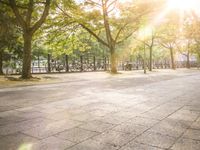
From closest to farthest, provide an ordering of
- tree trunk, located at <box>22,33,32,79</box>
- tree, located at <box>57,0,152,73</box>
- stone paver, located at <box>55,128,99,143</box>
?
stone paver, located at <box>55,128,99,143</box>
tree trunk, located at <box>22,33,32,79</box>
tree, located at <box>57,0,152,73</box>

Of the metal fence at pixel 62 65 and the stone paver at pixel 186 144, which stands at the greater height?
the metal fence at pixel 62 65

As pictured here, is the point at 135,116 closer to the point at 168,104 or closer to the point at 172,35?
the point at 168,104

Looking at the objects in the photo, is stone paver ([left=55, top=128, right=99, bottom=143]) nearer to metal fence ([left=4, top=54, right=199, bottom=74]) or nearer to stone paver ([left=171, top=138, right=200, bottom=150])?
stone paver ([left=171, top=138, right=200, bottom=150])

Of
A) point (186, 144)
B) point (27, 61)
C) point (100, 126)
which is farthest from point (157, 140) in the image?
point (27, 61)

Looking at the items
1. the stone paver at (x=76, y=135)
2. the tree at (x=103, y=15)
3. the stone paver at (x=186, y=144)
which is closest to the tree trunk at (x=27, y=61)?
the tree at (x=103, y=15)

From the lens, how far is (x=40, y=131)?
3.94 metres

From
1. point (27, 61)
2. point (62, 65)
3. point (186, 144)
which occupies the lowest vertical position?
point (186, 144)

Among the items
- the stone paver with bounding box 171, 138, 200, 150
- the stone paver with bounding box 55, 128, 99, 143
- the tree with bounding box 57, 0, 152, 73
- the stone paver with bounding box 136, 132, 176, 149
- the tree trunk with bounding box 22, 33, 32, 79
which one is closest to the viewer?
the stone paver with bounding box 171, 138, 200, 150

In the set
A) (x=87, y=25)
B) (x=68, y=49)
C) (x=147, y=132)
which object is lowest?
(x=147, y=132)

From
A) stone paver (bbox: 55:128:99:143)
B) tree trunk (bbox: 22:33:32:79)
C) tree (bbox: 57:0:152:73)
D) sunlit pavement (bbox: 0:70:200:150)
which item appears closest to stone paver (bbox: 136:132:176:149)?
sunlit pavement (bbox: 0:70:200:150)

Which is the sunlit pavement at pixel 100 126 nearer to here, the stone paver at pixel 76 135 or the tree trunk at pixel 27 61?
the stone paver at pixel 76 135

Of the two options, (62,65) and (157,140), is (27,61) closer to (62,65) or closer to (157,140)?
(62,65)

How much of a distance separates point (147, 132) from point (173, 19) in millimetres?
24356

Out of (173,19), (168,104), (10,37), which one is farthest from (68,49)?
(168,104)
